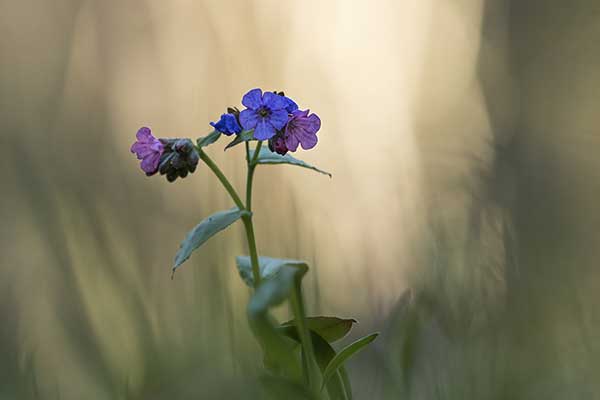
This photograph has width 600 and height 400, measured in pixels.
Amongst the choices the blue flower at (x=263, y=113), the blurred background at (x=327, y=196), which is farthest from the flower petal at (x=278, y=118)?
the blurred background at (x=327, y=196)

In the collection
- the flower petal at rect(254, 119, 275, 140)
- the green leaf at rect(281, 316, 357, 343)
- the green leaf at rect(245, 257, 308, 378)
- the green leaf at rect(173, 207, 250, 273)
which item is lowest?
the green leaf at rect(281, 316, 357, 343)

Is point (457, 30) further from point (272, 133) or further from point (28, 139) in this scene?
point (272, 133)

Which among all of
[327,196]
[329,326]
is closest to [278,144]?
[329,326]

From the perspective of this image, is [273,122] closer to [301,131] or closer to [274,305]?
[301,131]

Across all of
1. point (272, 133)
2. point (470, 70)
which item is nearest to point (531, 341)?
point (272, 133)

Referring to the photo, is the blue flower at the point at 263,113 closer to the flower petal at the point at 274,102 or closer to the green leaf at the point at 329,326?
the flower petal at the point at 274,102

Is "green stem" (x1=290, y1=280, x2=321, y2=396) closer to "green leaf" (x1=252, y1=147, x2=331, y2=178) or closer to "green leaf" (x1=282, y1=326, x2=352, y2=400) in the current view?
"green leaf" (x1=282, y1=326, x2=352, y2=400)

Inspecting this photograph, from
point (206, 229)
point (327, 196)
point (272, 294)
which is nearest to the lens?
point (272, 294)

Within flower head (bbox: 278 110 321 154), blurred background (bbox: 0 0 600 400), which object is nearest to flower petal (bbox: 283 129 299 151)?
flower head (bbox: 278 110 321 154)
